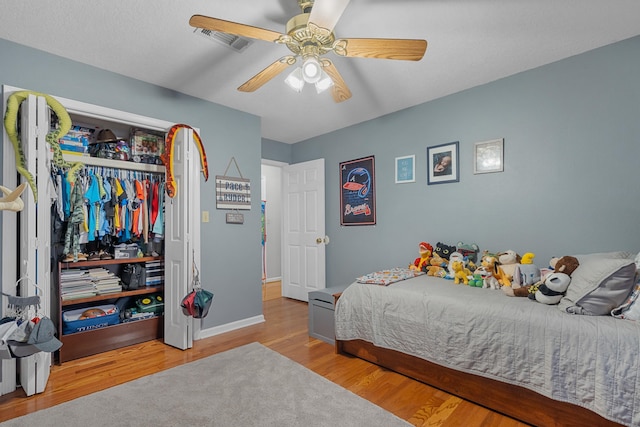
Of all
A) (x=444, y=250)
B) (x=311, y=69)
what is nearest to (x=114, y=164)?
(x=311, y=69)

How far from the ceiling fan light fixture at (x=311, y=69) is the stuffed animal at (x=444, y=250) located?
2086 millimetres

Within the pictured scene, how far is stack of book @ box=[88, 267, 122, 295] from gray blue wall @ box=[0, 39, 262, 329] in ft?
2.53

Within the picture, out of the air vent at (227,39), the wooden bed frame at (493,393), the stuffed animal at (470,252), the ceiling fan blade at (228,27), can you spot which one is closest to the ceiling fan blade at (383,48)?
the ceiling fan blade at (228,27)

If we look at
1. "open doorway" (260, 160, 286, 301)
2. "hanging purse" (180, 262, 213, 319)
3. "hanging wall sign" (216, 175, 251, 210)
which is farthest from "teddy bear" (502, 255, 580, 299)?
"open doorway" (260, 160, 286, 301)

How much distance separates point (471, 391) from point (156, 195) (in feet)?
10.3

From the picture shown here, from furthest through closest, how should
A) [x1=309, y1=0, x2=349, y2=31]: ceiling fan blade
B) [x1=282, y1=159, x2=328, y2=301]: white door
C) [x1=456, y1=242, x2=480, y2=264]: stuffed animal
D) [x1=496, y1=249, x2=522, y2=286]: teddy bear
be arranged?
[x1=282, y1=159, x2=328, y2=301]: white door, [x1=456, y1=242, x2=480, y2=264]: stuffed animal, [x1=496, y1=249, x2=522, y2=286]: teddy bear, [x1=309, y1=0, x2=349, y2=31]: ceiling fan blade

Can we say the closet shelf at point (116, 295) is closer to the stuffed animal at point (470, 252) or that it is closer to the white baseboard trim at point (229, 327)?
the white baseboard trim at point (229, 327)

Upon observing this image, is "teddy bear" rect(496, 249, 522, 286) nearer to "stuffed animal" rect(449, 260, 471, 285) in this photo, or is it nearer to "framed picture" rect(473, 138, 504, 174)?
"stuffed animal" rect(449, 260, 471, 285)

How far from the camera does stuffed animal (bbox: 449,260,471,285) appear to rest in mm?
2680

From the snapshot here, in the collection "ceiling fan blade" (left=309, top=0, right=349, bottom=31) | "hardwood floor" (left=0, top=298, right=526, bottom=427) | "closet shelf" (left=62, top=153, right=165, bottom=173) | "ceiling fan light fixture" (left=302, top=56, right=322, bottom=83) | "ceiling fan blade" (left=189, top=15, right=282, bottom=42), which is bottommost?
"hardwood floor" (left=0, top=298, right=526, bottom=427)

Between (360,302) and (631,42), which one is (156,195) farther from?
(631,42)

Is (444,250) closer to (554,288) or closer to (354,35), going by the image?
(554,288)

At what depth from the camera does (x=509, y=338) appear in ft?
6.16

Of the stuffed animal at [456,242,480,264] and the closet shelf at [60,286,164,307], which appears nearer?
the closet shelf at [60,286,164,307]
